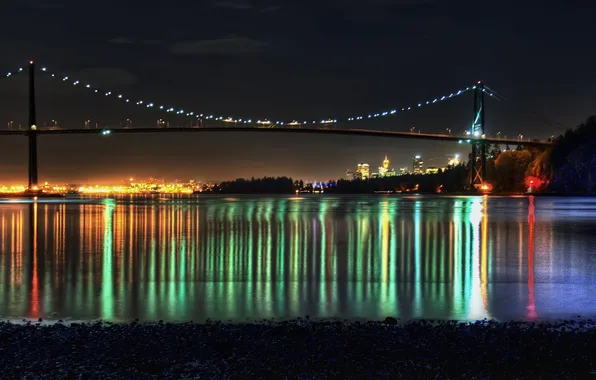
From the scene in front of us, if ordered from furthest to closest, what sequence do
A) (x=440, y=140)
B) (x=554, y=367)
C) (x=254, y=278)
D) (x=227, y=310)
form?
(x=440, y=140) → (x=254, y=278) → (x=227, y=310) → (x=554, y=367)

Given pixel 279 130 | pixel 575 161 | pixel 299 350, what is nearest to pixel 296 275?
pixel 299 350

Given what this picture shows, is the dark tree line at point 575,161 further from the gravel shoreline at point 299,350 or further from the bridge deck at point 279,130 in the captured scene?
the gravel shoreline at point 299,350

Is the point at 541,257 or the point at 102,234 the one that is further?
the point at 102,234

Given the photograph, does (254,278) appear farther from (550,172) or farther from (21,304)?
(550,172)

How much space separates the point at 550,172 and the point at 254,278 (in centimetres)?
6088

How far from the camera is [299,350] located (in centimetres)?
480

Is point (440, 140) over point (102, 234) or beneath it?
over

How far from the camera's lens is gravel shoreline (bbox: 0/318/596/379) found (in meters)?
4.28

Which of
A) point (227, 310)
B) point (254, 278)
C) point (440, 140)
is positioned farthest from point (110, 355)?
point (440, 140)

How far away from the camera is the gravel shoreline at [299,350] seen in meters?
4.28

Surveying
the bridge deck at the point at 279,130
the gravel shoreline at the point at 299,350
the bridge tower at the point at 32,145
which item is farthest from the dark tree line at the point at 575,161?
the gravel shoreline at the point at 299,350

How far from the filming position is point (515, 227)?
19234 mm

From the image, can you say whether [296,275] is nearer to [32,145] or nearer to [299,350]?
[299,350]

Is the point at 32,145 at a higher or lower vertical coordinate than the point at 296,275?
higher
